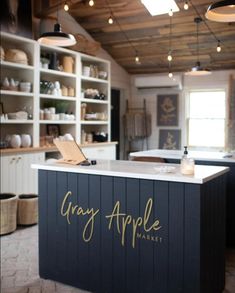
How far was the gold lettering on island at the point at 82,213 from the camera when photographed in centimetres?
285

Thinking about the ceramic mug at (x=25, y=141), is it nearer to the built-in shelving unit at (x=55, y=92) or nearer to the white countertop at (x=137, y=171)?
the built-in shelving unit at (x=55, y=92)

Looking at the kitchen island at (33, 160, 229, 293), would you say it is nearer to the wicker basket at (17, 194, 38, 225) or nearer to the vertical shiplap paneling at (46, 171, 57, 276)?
the vertical shiplap paneling at (46, 171, 57, 276)

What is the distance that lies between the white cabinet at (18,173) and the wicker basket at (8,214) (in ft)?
1.04

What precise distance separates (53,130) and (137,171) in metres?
3.57

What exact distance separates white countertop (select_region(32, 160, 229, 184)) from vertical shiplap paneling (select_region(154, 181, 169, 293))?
0.28 feet

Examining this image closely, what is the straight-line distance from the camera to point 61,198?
301 centimetres

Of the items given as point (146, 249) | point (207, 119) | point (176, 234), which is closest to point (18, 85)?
point (146, 249)

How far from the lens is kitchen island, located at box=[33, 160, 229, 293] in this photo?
245cm

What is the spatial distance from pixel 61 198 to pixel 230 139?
4.75 metres

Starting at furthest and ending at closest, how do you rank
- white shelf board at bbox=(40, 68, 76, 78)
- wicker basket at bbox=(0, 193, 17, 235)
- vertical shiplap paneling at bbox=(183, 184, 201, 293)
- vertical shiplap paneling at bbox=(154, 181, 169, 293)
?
white shelf board at bbox=(40, 68, 76, 78) < wicker basket at bbox=(0, 193, 17, 235) < vertical shiplap paneling at bbox=(154, 181, 169, 293) < vertical shiplap paneling at bbox=(183, 184, 201, 293)

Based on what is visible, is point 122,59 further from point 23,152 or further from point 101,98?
point 23,152

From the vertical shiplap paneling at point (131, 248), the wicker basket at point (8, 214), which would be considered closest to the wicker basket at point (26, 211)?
the wicker basket at point (8, 214)

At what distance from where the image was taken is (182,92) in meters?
7.51

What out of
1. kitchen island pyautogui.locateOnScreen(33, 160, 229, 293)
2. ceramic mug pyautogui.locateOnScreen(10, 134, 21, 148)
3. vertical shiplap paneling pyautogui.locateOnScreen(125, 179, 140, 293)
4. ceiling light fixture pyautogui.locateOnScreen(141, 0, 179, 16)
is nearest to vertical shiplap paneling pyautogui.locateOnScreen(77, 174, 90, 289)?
kitchen island pyautogui.locateOnScreen(33, 160, 229, 293)
